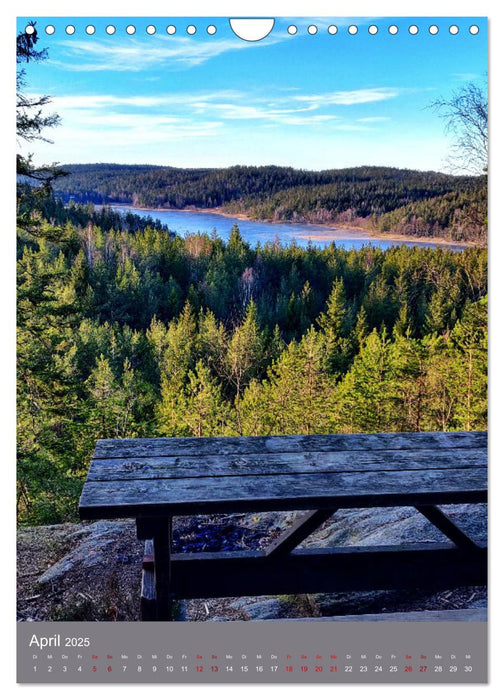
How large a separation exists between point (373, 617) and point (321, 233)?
2849 millimetres

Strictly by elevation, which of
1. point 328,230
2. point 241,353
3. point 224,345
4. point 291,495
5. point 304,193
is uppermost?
point 304,193

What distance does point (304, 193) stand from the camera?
434 centimetres

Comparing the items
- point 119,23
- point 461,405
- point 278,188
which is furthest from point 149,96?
point 461,405

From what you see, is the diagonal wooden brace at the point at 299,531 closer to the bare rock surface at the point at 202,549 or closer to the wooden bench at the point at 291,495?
the wooden bench at the point at 291,495

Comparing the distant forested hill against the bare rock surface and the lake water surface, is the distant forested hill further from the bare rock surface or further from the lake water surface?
the bare rock surface

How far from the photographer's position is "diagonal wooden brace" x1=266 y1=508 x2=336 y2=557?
8.90 ft

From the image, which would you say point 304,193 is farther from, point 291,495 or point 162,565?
point 162,565

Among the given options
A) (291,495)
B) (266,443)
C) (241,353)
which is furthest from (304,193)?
(241,353)

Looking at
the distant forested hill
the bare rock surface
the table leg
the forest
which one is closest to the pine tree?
the forest

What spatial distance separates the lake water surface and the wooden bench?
6.83ft

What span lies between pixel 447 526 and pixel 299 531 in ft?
2.50

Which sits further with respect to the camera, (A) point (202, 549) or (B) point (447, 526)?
A: (A) point (202, 549)

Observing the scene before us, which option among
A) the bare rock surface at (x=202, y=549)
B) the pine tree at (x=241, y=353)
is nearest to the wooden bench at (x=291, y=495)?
the bare rock surface at (x=202, y=549)

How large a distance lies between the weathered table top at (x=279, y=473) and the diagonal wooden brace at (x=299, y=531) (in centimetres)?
21
